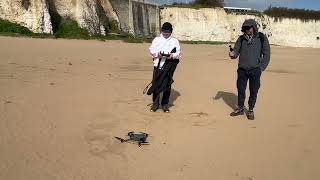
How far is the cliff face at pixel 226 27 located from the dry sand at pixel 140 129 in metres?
37.3

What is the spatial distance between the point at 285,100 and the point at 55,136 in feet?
17.8

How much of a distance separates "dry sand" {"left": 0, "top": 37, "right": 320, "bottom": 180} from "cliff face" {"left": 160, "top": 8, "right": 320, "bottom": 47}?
37252 millimetres

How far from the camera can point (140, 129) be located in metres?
6.16

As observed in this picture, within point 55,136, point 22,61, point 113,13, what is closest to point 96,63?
point 22,61

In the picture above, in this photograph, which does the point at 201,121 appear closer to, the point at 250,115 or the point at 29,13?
the point at 250,115

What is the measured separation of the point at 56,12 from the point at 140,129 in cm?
2135

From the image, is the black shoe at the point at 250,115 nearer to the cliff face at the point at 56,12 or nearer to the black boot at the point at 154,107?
the black boot at the point at 154,107

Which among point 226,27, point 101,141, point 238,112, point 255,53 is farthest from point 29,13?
point 226,27

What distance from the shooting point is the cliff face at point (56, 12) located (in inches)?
905

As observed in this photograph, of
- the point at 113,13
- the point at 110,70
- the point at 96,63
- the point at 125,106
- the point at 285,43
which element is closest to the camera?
the point at 125,106

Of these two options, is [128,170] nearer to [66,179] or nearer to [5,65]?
[66,179]

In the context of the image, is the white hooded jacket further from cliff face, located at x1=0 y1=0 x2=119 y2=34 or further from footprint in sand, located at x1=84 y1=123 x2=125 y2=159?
cliff face, located at x1=0 y1=0 x2=119 y2=34

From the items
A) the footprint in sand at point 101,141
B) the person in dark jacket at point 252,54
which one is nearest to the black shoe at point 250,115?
the person in dark jacket at point 252,54

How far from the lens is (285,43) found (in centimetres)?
5812
